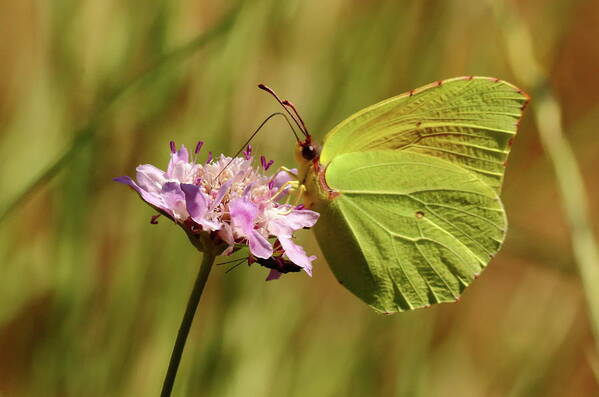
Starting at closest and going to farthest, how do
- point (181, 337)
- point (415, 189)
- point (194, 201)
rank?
point (181, 337) → point (194, 201) → point (415, 189)

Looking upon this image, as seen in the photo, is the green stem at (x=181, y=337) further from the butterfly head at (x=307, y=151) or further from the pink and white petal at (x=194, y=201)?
the butterfly head at (x=307, y=151)

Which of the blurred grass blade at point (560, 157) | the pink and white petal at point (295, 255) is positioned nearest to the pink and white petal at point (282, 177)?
the pink and white petal at point (295, 255)

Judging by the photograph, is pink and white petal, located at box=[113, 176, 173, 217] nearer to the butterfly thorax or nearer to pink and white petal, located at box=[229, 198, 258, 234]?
pink and white petal, located at box=[229, 198, 258, 234]

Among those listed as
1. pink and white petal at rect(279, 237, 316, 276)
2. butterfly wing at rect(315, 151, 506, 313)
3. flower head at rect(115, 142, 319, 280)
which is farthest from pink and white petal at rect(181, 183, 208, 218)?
butterfly wing at rect(315, 151, 506, 313)

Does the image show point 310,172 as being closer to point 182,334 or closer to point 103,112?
point 103,112

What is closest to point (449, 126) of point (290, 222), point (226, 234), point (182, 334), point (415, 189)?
point (415, 189)

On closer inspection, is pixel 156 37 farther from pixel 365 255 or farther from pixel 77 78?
pixel 365 255
